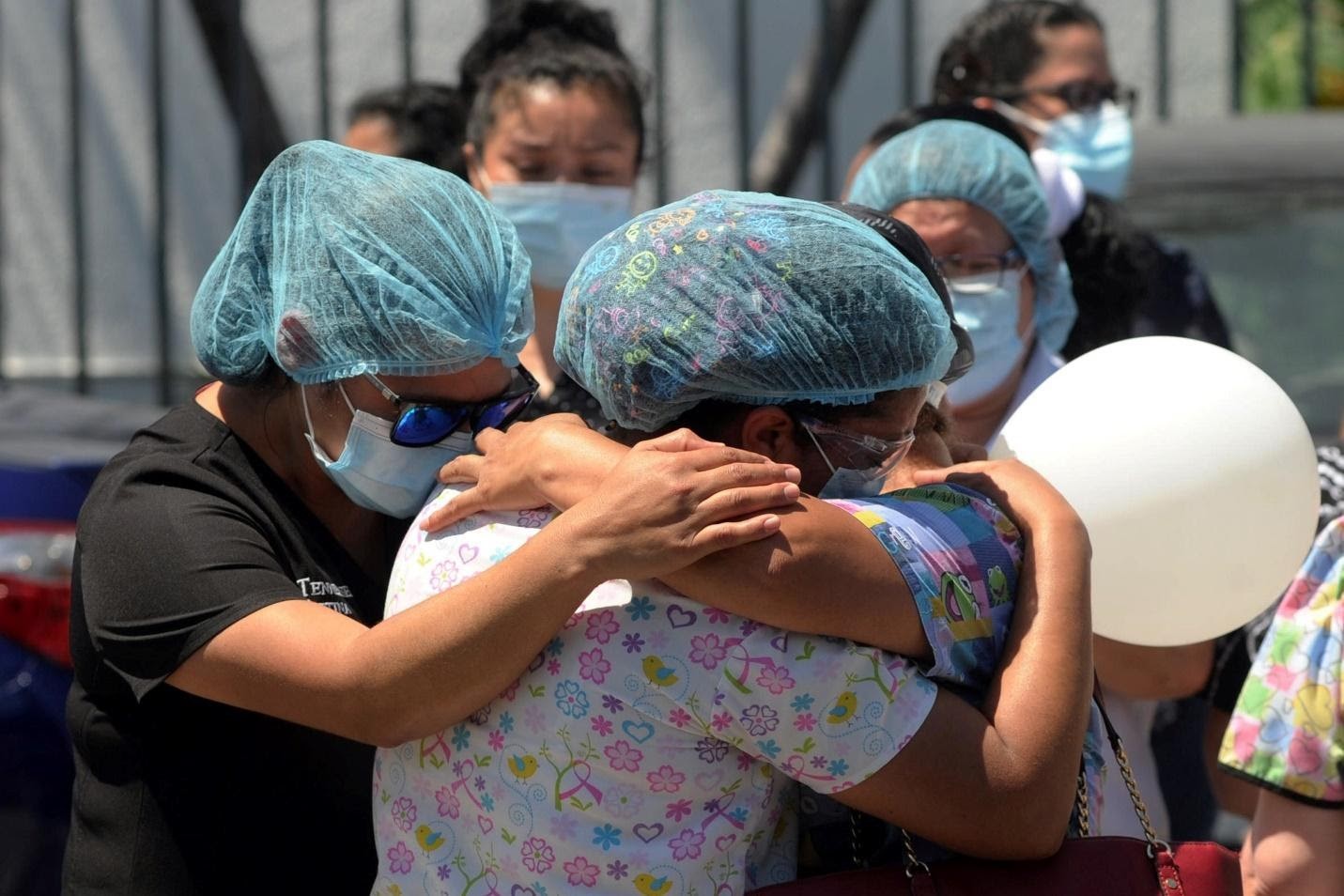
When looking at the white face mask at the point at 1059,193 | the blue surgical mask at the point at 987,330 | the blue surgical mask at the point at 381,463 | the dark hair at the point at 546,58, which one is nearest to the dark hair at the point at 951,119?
the white face mask at the point at 1059,193

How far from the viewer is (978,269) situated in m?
2.92

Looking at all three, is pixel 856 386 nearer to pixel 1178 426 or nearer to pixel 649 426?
pixel 649 426

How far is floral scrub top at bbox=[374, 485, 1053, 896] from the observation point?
60.6 inches

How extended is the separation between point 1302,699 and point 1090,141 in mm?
2298

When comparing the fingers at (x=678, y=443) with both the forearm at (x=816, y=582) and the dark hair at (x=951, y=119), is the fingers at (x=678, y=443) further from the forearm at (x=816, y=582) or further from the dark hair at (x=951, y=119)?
the dark hair at (x=951, y=119)

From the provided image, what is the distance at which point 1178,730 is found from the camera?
3061mm

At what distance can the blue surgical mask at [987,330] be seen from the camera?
9.40ft

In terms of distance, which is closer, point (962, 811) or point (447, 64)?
point (962, 811)

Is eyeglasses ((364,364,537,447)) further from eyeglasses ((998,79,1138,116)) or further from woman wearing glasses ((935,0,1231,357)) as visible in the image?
eyeglasses ((998,79,1138,116))

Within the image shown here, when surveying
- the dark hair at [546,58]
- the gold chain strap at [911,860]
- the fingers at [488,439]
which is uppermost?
the dark hair at [546,58]

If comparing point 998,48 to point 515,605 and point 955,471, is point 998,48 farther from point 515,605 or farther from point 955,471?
point 515,605

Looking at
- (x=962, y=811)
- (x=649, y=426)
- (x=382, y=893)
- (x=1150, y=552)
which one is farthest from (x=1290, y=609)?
(x=382, y=893)

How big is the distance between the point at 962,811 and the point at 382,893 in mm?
604

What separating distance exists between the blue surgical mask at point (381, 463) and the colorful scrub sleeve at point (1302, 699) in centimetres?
100
